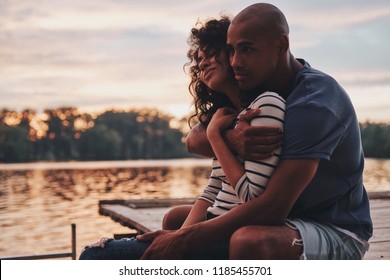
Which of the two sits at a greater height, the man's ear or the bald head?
the bald head

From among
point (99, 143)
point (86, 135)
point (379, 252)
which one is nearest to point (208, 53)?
point (379, 252)

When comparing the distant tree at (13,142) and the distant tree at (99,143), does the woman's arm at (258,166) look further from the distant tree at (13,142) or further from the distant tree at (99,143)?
the distant tree at (99,143)

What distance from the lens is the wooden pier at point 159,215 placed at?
3.87m

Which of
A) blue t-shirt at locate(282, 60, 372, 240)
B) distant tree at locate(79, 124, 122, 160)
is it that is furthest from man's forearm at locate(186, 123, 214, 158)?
distant tree at locate(79, 124, 122, 160)

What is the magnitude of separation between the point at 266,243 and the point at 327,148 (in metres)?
0.40

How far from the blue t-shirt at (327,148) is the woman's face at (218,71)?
1.22ft

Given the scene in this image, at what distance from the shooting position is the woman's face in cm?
251

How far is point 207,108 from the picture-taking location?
9.30ft

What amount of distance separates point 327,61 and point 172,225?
2384 mm

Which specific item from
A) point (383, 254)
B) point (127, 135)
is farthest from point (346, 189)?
point (127, 135)

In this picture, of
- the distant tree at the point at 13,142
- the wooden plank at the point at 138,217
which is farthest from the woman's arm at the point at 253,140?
the distant tree at the point at 13,142

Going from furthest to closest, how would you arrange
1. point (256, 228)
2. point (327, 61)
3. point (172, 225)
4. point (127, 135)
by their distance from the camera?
1. point (127, 135)
2. point (327, 61)
3. point (172, 225)
4. point (256, 228)

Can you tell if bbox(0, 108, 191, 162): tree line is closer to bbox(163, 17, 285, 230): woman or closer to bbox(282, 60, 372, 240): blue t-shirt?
bbox(163, 17, 285, 230): woman
